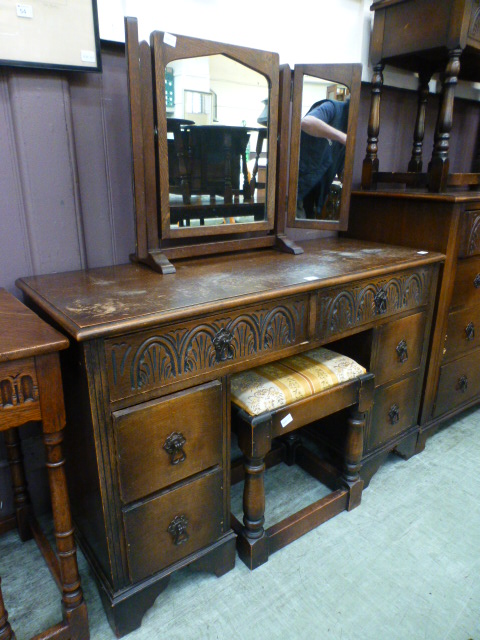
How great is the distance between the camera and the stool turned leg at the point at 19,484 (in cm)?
148

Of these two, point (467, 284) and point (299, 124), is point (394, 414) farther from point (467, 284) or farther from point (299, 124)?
point (299, 124)

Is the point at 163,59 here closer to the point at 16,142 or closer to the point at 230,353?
the point at 16,142

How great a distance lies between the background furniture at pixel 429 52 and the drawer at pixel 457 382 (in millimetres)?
810

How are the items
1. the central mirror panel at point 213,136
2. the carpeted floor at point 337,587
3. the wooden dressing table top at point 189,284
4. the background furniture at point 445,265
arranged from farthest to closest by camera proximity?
the background furniture at point 445,265, the central mirror panel at point 213,136, the carpeted floor at point 337,587, the wooden dressing table top at point 189,284

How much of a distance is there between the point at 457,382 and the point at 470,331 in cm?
25

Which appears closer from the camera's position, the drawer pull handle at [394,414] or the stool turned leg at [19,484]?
the stool turned leg at [19,484]

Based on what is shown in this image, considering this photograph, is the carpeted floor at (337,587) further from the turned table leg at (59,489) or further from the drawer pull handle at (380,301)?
the drawer pull handle at (380,301)

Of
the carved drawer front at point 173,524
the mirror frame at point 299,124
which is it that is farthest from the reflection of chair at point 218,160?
the carved drawer front at point 173,524

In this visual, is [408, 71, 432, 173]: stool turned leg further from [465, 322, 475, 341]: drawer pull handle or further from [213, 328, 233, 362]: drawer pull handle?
[213, 328, 233, 362]: drawer pull handle

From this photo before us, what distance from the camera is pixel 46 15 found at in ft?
4.29

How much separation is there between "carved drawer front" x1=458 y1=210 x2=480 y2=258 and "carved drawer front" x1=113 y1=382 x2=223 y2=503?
1253mm

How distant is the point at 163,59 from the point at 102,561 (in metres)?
1.45

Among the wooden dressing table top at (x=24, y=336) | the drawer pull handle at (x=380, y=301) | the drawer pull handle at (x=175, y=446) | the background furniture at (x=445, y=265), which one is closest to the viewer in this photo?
the wooden dressing table top at (x=24, y=336)

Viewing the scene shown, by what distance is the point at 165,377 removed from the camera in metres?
1.15
